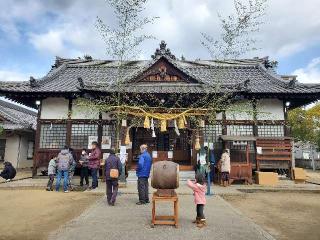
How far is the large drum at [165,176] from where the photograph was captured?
6738 mm

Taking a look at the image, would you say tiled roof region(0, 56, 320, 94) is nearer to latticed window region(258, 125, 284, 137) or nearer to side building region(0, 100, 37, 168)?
latticed window region(258, 125, 284, 137)

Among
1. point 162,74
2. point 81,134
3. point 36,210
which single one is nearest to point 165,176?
Result: point 36,210

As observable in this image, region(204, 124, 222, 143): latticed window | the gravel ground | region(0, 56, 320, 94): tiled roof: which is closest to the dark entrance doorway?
region(204, 124, 222, 143): latticed window

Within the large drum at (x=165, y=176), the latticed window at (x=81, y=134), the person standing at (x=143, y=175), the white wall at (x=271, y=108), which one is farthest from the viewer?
the latticed window at (x=81, y=134)

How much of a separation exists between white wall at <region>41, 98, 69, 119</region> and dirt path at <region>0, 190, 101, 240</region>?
588 centimetres

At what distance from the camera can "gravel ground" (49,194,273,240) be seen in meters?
5.70

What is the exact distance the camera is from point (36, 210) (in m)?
8.43

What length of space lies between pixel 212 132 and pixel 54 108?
950cm

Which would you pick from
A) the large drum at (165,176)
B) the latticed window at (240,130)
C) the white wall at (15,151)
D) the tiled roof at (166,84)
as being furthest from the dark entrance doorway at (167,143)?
the white wall at (15,151)

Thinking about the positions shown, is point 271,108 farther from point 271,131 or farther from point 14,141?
point 14,141

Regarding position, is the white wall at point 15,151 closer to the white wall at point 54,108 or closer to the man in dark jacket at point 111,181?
the white wall at point 54,108

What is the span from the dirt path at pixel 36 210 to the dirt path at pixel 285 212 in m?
5.13

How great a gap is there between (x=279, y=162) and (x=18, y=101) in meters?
16.1

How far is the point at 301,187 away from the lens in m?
13.2
